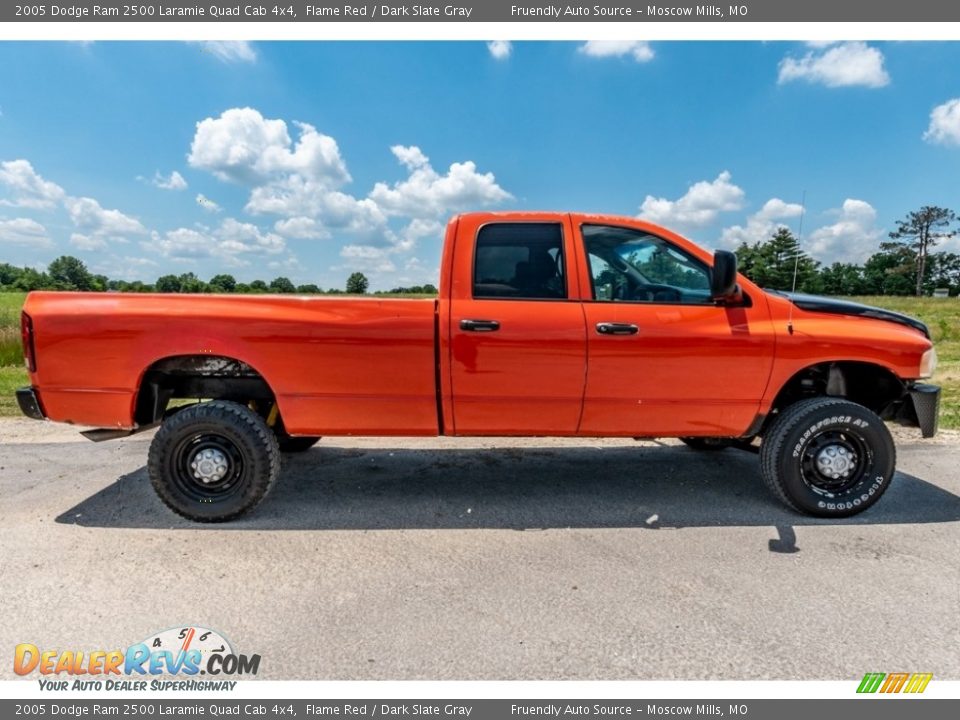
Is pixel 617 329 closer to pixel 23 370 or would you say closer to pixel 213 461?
pixel 213 461

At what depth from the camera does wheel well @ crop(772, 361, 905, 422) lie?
400cm

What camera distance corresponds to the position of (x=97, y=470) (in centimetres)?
470

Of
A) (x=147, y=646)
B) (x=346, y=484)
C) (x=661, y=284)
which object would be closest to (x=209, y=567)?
(x=147, y=646)

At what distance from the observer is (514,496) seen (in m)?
4.16

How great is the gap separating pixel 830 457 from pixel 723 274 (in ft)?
4.96

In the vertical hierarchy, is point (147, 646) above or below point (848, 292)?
below

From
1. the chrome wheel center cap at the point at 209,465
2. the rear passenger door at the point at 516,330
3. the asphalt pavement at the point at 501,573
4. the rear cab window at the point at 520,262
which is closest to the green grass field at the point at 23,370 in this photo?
the asphalt pavement at the point at 501,573

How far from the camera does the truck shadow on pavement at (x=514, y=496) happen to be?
12.2ft

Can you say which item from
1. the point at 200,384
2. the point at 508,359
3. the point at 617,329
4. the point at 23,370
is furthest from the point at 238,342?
the point at 23,370

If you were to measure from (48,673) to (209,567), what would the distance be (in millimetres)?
871

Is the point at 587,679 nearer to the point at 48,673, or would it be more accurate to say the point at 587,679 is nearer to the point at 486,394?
the point at 486,394

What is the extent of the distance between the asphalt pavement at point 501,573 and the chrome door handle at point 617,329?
1.28 m

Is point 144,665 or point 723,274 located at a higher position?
point 723,274

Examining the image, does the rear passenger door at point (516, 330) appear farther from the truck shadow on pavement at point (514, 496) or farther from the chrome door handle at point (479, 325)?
the truck shadow on pavement at point (514, 496)
